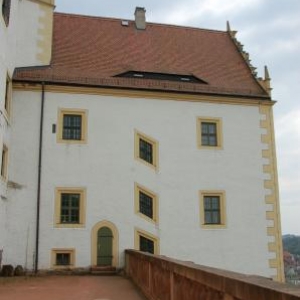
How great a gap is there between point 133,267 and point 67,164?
5488 mm

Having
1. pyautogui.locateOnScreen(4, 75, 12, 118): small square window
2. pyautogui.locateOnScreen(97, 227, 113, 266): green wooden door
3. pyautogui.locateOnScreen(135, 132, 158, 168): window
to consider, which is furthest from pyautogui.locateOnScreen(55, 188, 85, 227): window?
pyautogui.locateOnScreen(4, 75, 12, 118): small square window

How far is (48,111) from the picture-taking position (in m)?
19.1

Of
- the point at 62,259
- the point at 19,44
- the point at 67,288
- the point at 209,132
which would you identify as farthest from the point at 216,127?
the point at 67,288

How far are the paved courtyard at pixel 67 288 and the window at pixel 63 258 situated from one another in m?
1.29

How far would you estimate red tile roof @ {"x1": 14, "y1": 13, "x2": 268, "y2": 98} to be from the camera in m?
20.3

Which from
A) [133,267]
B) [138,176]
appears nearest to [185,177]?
[138,176]

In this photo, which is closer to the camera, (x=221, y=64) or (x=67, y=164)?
(x=67, y=164)

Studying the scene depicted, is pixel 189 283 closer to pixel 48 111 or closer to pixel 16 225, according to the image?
pixel 16 225

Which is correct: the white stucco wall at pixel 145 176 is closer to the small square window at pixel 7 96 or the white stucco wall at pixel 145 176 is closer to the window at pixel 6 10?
the small square window at pixel 7 96

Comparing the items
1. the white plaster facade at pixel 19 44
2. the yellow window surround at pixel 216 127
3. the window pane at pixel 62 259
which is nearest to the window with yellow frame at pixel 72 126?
the white plaster facade at pixel 19 44

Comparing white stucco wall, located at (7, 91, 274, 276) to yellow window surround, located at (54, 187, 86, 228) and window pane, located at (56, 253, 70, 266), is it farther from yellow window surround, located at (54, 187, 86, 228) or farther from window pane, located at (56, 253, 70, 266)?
window pane, located at (56, 253, 70, 266)

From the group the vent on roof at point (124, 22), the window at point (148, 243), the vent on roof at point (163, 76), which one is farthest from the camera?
the vent on roof at point (124, 22)

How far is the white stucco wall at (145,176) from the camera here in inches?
716

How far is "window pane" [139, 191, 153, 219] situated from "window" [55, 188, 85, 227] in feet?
7.74
